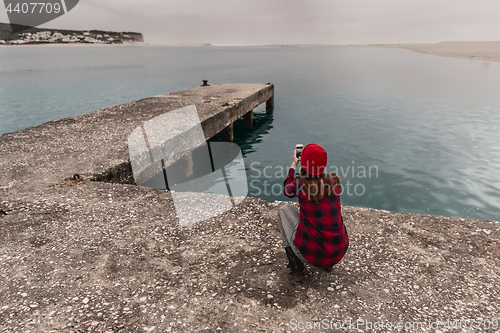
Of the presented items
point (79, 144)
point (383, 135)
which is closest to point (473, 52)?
point (383, 135)

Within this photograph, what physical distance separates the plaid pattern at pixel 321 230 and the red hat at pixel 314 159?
0.63 feet

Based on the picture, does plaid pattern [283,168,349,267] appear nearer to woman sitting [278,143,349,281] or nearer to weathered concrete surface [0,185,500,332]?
woman sitting [278,143,349,281]

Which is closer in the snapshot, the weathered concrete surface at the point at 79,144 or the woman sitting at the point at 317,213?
the woman sitting at the point at 317,213

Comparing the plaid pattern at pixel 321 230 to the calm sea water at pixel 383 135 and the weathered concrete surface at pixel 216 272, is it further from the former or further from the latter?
the calm sea water at pixel 383 135

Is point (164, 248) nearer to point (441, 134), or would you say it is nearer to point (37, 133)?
point (37, 133)

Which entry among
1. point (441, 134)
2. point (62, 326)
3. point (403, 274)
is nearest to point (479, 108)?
point (441, 134)

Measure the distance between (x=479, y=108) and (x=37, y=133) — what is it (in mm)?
23748

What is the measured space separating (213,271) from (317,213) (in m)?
1.39

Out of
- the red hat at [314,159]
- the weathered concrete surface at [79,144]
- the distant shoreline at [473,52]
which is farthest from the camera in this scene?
Result: the distant shoreline at [473,52]

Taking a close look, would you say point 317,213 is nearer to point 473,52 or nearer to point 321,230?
point 321,230

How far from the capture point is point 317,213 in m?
2.87

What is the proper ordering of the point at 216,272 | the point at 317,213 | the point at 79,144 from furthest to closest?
the point at 79,144 < the point at 216,272 < the point at 317,213

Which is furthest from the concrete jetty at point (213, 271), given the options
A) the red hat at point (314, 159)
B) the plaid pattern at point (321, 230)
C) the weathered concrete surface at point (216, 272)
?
the red hat at point (314, 159)

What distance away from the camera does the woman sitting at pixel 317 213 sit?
2.78 m
